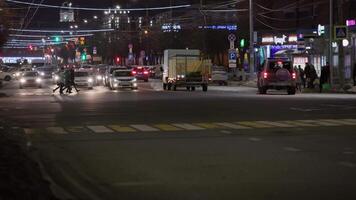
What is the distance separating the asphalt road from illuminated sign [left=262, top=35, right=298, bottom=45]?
1620 inches

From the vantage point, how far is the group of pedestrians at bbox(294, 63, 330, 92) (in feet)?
134

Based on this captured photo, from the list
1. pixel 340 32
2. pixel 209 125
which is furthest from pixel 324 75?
pixel 209 125

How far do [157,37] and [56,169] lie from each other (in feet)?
308

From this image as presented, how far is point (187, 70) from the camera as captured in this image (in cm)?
4484

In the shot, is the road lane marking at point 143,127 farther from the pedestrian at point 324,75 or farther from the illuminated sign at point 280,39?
the illuminated sign at point 280,39

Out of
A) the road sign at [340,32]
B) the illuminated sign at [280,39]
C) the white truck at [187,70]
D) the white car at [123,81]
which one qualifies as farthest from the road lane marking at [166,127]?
the illuminated sign at [280,39]

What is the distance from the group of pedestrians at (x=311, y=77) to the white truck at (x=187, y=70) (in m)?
6.07

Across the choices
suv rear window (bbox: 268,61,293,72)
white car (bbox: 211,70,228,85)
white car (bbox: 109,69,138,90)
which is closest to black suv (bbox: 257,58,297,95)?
suv rear window (bbox: 268,61,293,72)

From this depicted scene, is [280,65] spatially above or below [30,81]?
above

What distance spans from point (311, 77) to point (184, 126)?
26.5m

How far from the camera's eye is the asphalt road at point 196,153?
31.8 feet

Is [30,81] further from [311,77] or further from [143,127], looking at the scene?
[143,127]

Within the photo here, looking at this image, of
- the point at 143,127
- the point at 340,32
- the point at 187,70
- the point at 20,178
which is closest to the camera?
the point at 20,178

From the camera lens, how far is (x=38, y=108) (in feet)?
88.8
